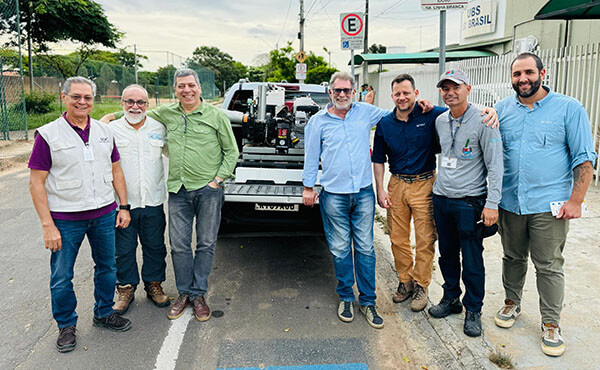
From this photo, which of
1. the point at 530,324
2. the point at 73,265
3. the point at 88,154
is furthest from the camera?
the point at 530,324

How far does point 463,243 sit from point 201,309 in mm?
2195

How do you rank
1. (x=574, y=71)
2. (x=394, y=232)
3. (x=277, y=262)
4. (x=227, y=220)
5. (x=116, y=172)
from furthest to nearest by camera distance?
1. (x=574, y=71)
2. (x=277, y=262)
3. (x=227, y=220)
4. (x=394, y=232)
5. (x=116, y=172)

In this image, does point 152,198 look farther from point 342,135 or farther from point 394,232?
point 394,232

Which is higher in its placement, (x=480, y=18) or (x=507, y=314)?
(x=480, y=18)

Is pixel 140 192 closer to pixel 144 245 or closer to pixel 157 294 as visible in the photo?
pixel 144 245

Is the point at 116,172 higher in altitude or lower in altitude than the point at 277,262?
higher

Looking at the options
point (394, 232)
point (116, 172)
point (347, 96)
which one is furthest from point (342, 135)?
point (116, 172)

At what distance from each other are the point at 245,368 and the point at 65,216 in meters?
1.66

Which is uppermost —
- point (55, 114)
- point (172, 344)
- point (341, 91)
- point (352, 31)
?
point (352, 31)

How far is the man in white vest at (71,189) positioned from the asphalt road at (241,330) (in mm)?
335

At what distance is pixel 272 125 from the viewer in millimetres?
5324

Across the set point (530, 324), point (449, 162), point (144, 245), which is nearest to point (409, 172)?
point (449, 162)

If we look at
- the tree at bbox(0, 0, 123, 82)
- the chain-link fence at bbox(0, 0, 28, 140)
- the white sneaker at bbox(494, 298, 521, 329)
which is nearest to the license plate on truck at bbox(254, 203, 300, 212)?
the white sneaker at bbox(494, 298, 521, 329)

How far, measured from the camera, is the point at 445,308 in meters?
3.81
